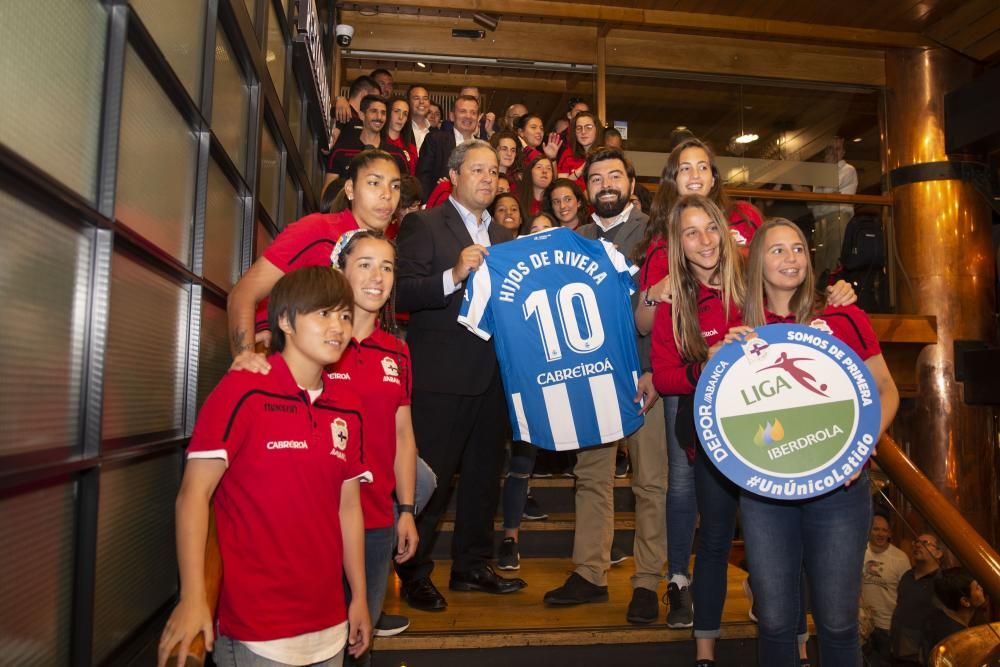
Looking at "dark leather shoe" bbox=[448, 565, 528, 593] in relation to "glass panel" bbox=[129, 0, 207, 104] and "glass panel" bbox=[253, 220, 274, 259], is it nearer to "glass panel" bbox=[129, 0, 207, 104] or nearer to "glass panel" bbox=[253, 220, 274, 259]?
"glass panel" bbox=[253, 220, 274, 259]

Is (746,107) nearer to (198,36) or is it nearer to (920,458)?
(920,458)

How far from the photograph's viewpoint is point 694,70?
8281mm

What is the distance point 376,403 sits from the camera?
217cm

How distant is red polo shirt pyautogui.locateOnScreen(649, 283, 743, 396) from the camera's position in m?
2.40

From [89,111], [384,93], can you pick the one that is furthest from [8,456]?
[384,93]

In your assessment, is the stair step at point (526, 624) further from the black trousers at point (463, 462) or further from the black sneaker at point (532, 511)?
the black sneaker at point (532, 511)

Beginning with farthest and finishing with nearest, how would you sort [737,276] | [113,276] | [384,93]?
[384,93], [737,276], [113,276]

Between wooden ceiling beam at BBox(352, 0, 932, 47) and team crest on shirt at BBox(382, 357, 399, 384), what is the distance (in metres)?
5.98

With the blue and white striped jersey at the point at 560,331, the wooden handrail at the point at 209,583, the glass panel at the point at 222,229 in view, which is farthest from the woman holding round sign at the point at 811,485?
the glass panel at the point at 222,229

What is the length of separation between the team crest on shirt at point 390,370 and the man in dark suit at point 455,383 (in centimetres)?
67

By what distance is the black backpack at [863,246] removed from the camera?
7773 mm

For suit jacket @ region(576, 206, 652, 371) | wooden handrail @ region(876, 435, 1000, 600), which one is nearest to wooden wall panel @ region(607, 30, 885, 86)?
suit jacket @ region(576, 206, 652, 371)

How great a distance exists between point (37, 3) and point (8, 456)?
90cm

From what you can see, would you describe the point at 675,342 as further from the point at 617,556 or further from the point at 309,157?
the point at 309,157
